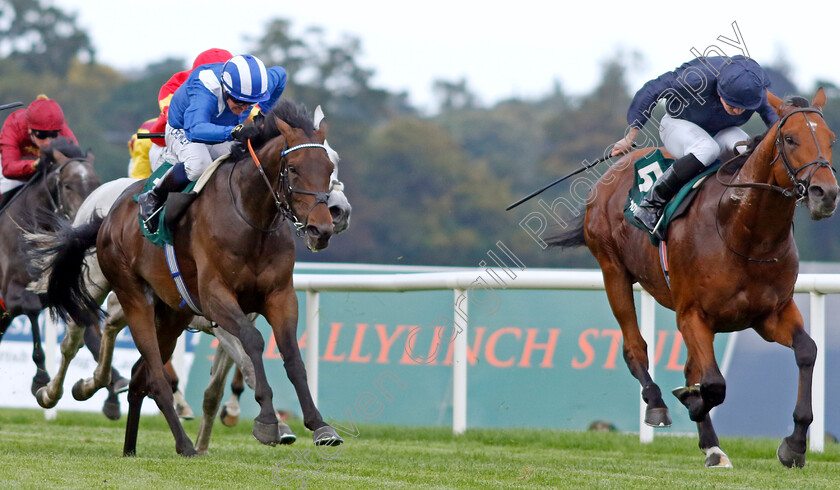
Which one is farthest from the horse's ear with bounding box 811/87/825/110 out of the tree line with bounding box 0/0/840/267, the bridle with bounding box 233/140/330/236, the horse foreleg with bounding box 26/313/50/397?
the tree line with bounding box 0/0/840/267

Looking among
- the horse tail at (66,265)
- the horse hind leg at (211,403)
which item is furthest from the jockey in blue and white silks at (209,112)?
the horse hind leg at (211,403)

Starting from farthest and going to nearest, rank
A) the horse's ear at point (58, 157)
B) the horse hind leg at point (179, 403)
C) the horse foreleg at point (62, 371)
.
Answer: the horse's ear at point (58, 157) → the horse hind leg at point (179, 403) → the horse foreleg at point (62, 371)

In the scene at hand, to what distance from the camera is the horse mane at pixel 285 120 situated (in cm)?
570

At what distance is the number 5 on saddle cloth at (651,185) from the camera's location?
20.4 ft

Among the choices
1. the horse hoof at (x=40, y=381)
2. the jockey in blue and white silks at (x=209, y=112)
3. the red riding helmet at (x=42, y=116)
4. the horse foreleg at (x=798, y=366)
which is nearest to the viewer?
the horse foreleg at (x=798, y=366)

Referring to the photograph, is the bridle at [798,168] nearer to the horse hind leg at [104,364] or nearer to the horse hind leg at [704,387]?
the horse hind leg at [704,387]

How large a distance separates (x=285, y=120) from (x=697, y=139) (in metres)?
2.21

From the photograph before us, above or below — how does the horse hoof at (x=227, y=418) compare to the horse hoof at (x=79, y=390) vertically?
below

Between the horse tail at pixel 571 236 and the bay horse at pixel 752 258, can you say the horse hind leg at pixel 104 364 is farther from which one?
the bay horse at pixel 752 258

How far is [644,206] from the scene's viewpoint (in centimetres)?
644

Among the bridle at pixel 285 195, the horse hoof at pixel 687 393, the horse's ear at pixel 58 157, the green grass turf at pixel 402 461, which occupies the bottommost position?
the green grass turf at pixel 402 461

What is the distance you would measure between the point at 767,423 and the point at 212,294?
13.8 ft

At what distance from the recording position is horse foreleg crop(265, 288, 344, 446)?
5.29 meters

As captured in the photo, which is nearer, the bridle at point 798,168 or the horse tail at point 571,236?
the bridle at point 798,168
